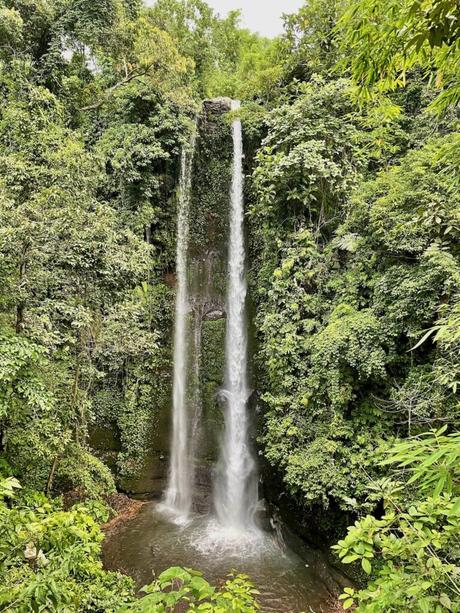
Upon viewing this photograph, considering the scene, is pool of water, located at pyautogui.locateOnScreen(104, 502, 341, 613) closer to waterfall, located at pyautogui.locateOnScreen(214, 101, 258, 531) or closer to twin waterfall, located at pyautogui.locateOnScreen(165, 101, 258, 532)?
waterfall, located at pyautogui.locateOnScreen(214, 101, 258, 531)

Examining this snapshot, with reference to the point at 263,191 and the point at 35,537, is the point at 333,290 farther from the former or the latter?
the point at 35,537

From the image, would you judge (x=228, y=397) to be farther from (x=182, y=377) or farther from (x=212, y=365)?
(x=182, y=377)

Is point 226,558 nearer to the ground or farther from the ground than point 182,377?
nearer to the ground

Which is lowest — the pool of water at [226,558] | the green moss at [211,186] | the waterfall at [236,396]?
the pool of water at [226,558]

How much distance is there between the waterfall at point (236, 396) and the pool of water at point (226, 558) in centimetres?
58

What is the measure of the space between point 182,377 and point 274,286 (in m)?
4.32

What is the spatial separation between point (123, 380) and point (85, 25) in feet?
37.8

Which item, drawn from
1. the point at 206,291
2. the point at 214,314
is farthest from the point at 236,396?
the point at 206,291

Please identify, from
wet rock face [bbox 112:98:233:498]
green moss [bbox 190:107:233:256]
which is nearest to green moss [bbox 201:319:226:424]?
wet rock face [bbox 112:98:233:498]

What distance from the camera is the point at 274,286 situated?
28.8 ft

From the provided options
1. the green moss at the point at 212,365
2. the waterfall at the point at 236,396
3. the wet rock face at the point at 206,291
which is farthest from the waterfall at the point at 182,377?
the waterfall at the point at 236,396

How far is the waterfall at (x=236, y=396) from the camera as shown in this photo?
927 centimetres

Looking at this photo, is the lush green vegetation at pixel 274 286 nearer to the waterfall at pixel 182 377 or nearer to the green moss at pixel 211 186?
the waterfall at pixel 182 377

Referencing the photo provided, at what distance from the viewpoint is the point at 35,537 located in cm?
216
